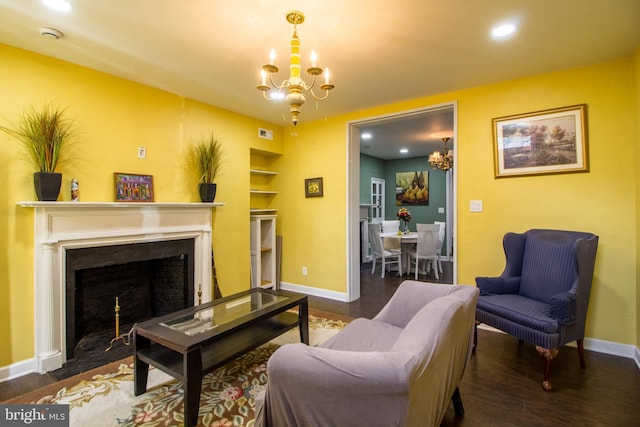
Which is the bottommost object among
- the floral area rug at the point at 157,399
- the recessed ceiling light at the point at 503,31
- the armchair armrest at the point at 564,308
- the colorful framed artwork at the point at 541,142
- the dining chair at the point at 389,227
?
the floral area rug at the point at 157,399

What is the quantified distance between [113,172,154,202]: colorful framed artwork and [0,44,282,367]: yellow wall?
0.06 m

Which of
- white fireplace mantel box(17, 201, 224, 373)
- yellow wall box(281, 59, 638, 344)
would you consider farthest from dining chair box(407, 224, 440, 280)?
white fireplace mantel box(17, 201, 224, 373)

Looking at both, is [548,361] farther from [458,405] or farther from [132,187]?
[132,187]

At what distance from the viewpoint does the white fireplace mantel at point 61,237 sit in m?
2.26

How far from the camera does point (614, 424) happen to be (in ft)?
5.55

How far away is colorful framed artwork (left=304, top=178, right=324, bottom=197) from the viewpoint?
13.8 feet

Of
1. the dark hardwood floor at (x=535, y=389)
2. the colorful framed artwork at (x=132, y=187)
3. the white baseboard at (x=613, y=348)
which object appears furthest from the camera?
the colorful framed artwork at (x=132, y=187)

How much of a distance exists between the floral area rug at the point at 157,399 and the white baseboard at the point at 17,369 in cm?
53

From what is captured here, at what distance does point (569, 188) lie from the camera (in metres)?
2.66

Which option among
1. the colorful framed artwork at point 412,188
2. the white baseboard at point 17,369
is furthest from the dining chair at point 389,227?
the white baseboard at point 17,369

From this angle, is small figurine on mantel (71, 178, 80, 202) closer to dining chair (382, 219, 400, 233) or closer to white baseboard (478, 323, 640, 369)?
white baseboard (478, 323, 640, 369)

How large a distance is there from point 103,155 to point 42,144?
454mm

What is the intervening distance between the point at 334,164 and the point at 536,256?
2469 millimetres

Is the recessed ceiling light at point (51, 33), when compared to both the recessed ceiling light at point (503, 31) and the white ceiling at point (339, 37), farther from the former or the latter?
the recessed ceiling light at point (503, 31)
